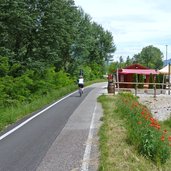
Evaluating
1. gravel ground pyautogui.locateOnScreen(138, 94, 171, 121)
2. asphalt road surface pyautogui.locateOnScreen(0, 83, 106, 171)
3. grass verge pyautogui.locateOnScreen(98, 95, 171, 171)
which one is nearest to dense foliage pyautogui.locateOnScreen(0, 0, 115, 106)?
gravel ground pyautogui.locateOnScreen(138, 94, 171, 121)

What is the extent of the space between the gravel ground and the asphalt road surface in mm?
9920

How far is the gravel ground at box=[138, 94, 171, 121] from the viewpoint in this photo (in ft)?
79.0

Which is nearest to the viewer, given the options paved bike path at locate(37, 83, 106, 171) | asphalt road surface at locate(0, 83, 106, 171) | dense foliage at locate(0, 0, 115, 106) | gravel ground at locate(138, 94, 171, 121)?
paved bike path at locate(37, 83, 106, 171)

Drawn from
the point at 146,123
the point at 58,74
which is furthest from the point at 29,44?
the point at 146,123

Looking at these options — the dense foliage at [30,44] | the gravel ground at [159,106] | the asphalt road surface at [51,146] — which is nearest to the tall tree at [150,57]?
the dense foliage at [30,44]

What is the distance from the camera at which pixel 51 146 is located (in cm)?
977

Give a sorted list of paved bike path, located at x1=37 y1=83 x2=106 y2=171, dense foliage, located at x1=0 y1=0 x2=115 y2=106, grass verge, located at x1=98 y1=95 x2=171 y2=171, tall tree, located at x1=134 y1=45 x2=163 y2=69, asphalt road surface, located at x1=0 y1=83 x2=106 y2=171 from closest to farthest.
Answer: grass verge, located at x1=98 y1=95 x2=171 y2=171, paved bike path, located at x1=37 y1=83 x2=106 y2=171, asphalt road surface, located at x1=0 y1=83 x2=106 y2=171, dense foliage, located at x1=0 y1=0 x2=115 y2=106, tall tree, located at x1=134 y1=45 x2=163 y2=69

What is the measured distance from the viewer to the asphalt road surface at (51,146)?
7875mm

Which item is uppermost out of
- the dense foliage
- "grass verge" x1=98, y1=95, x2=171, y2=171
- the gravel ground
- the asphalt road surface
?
the dense foliage

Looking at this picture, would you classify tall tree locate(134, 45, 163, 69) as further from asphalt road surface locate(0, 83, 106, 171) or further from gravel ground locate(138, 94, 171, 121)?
asphalt road surface locate(0, 83, 106, 171)

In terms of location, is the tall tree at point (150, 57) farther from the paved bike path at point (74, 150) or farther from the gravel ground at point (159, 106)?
the paved bike path at point (74, 150)

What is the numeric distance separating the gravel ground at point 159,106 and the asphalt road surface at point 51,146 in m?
9.92

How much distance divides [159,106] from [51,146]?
20386 mm

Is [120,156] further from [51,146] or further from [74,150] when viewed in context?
[51,146]
